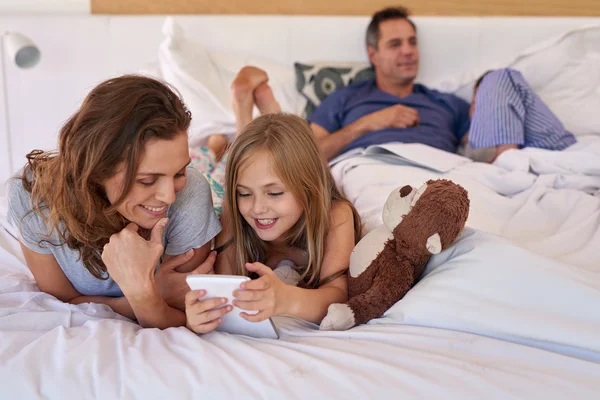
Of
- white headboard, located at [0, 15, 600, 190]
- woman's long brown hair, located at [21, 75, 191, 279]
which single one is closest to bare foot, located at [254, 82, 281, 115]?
white headboard, located at [0, 15, 600, 190]

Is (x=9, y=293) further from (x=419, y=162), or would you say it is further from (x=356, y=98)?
(x=356, y=98)

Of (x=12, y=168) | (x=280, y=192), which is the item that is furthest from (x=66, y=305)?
(x=12, y=168)

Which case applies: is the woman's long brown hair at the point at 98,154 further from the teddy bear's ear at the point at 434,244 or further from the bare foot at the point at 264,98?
the bare foot at the point at 264,98

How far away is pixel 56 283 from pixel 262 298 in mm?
482

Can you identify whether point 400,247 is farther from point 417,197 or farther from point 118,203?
point 118,203

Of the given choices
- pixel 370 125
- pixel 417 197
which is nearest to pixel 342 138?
pixel 370 125

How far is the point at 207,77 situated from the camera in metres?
2.23

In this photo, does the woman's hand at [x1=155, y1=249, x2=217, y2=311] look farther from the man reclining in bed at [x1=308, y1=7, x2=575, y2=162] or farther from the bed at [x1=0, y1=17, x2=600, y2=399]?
the man reclining in bed at [x1=308, y1=7, x2=575, y2=162]

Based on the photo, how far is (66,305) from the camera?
114 centimetres

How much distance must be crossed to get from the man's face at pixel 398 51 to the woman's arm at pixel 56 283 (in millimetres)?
1453

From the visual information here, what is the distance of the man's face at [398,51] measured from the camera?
89.0 inches

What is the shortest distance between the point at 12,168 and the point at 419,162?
1.58 m

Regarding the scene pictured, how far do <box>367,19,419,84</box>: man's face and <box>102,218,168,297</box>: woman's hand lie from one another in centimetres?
146

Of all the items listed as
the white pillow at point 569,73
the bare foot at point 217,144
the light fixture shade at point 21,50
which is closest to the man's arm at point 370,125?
the bare foot at point 217,144
